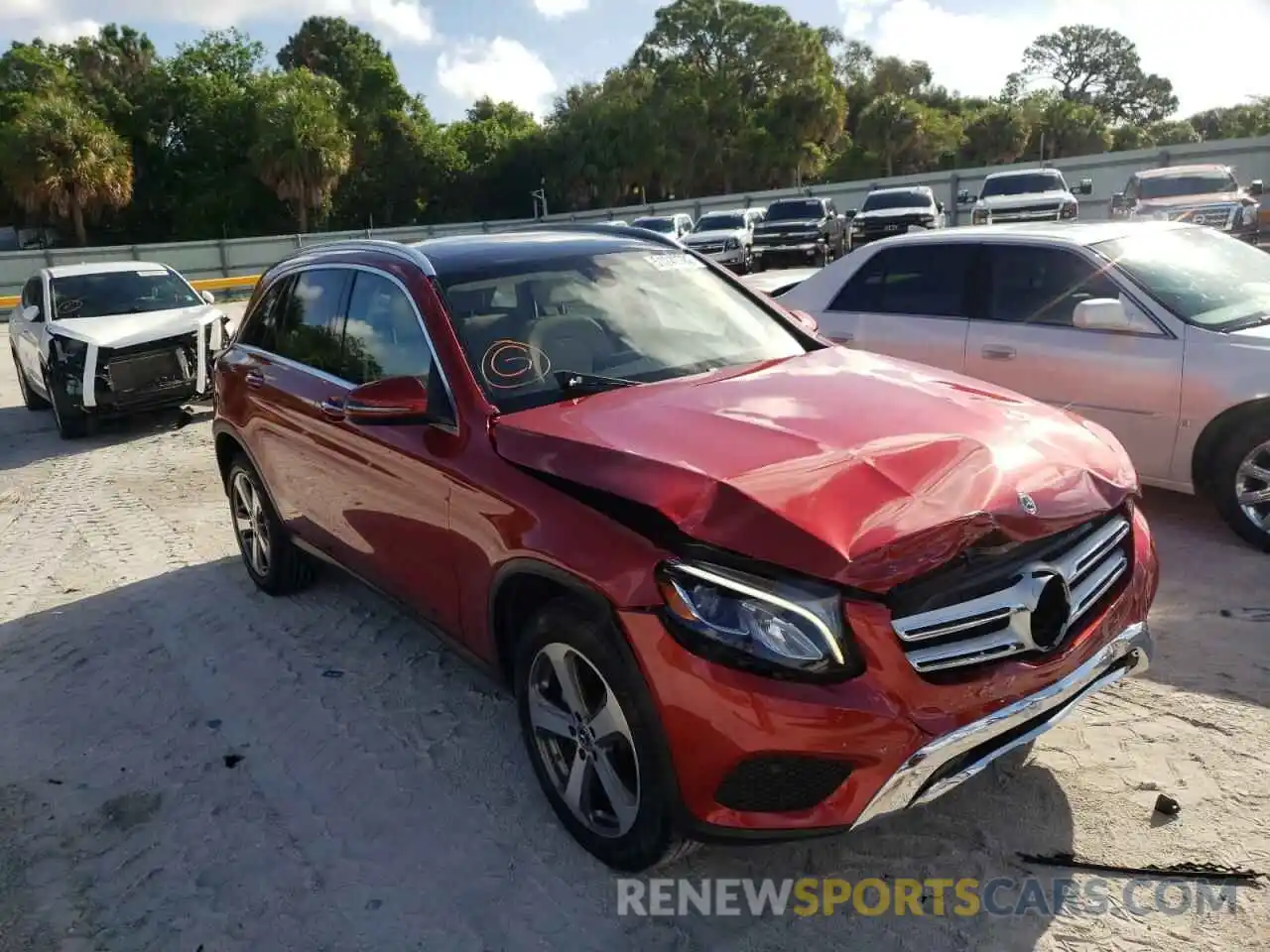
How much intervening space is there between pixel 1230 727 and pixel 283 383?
410cm

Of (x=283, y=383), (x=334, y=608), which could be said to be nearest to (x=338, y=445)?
(x=283, y=383)

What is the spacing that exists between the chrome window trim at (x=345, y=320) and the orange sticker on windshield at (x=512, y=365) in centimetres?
15

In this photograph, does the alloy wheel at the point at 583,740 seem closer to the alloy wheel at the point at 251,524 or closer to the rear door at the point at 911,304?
the alloy wheel at the point at 251,524

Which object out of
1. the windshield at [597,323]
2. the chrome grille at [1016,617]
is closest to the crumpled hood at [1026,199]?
the windshield at [597,323]

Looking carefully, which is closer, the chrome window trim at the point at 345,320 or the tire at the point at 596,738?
the tire at the point at 596,738

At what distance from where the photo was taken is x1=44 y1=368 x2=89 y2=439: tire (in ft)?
32.6

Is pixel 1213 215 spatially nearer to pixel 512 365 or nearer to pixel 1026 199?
pixel 1026 199

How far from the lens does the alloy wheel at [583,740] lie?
277 centimetres

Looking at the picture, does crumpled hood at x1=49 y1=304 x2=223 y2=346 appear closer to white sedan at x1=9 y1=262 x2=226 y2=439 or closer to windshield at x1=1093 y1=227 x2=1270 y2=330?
white sedan at x1=9 y1=262 x2=226 y2=439

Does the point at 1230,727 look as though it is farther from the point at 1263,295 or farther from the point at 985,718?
the point at 1263,295

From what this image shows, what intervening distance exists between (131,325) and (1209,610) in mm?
9920

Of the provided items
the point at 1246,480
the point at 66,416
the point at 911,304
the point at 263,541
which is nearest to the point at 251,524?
the point at 263,541

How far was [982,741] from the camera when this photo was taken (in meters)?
2.46

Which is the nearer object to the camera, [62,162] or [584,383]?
[584,383]
